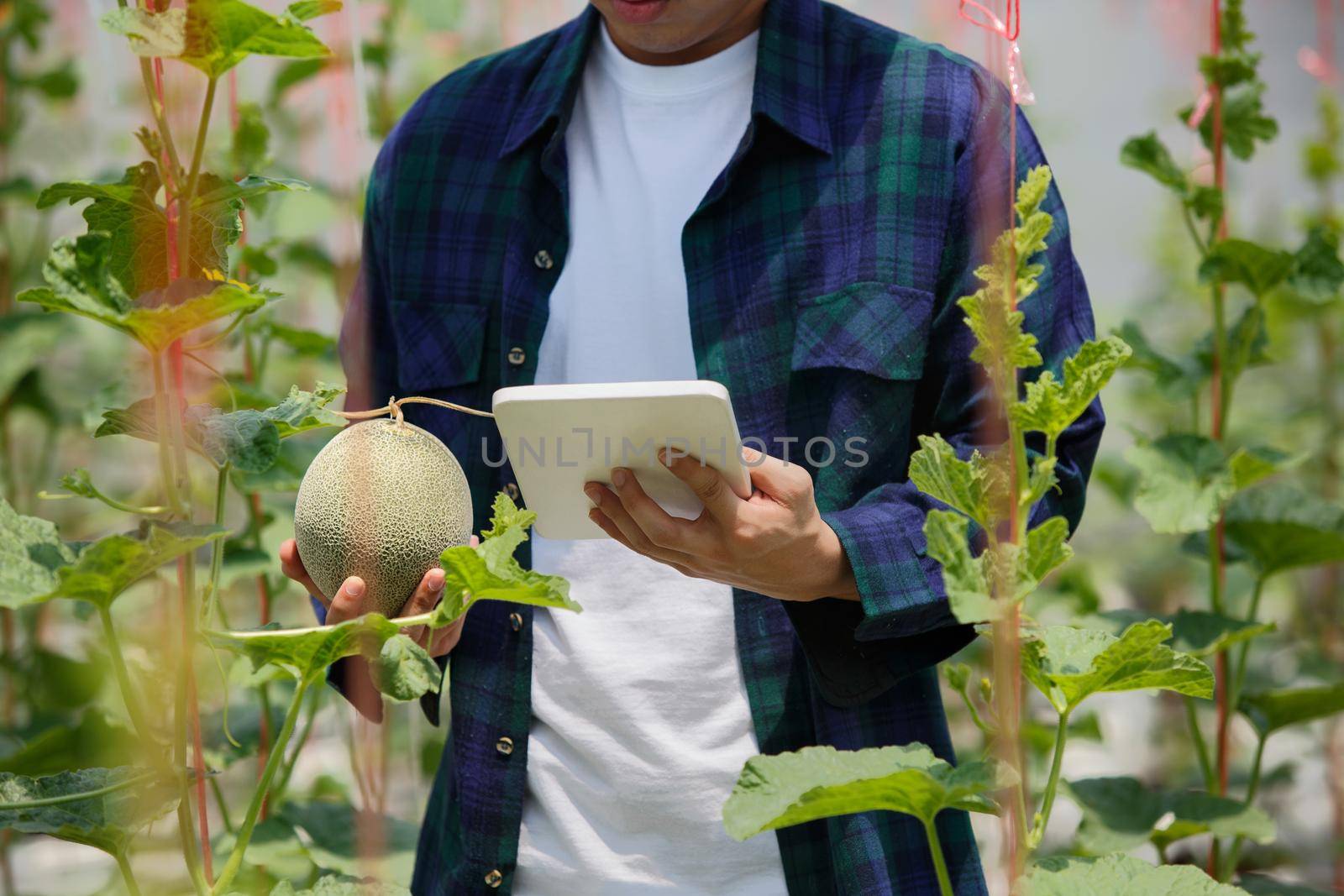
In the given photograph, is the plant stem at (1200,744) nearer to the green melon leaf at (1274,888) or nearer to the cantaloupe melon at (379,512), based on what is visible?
the green melon leaf at (1274,888)

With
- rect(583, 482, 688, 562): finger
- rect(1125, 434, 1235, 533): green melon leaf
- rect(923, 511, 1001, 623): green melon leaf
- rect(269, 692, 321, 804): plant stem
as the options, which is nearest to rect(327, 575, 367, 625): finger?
rect(583, 482, 688, 562): finger

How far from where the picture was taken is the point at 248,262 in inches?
72.9

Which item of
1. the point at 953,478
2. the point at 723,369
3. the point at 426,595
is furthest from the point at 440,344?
the point at 953,478

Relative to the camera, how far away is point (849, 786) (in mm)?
882

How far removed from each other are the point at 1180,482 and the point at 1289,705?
33cm

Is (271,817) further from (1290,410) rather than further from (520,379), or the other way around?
(1290,410)

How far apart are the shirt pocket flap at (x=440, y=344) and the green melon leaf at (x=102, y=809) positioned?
0.65 meters

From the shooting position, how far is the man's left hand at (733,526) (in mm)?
1134

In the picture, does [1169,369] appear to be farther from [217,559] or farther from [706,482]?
[217,559]

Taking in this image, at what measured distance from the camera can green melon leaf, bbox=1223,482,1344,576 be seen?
183cm

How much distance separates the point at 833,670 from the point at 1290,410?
7.56 feet

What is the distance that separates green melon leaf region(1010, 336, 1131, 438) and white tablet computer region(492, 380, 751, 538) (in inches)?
8.2

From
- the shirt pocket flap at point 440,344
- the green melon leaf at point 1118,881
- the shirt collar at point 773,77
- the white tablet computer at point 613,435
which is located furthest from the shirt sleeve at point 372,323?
the green melon leaf at point 1118,881

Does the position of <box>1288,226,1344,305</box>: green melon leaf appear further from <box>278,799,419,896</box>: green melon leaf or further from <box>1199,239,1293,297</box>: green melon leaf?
<box>278,799,419,896</box>: green melon leaf
